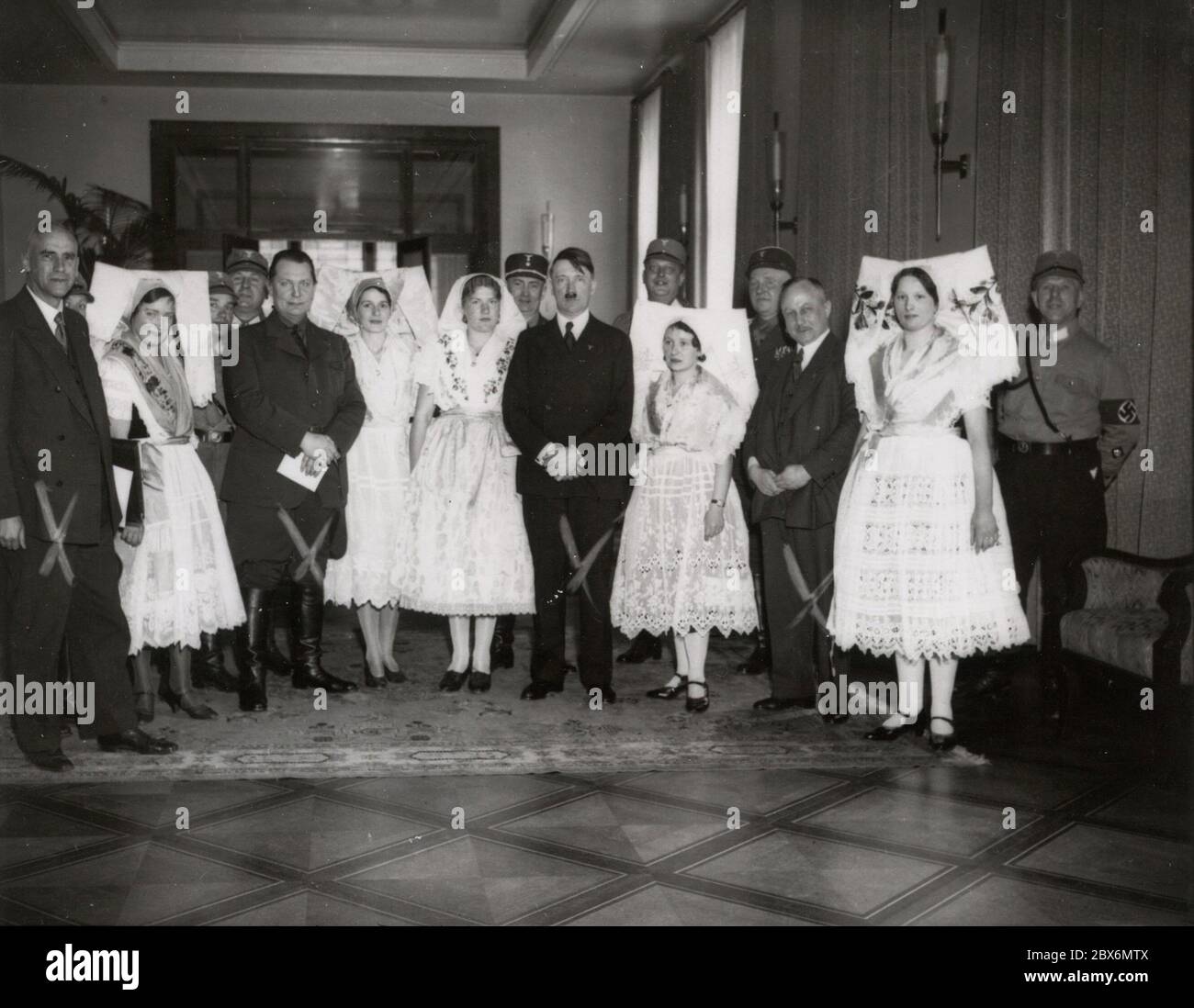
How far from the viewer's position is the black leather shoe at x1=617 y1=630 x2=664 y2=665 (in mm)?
5262

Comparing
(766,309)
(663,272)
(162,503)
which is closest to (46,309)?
(162,503)

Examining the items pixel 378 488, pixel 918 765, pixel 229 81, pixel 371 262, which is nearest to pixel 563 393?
pixel 378 488

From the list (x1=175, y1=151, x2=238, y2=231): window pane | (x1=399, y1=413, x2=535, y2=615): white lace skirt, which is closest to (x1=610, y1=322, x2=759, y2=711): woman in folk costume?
(x1=399, y1=413, x2=535, y2=615): white lace skirt

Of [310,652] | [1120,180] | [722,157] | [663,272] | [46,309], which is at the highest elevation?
[722,157]

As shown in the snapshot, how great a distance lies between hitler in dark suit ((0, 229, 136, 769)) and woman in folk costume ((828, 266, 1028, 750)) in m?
2.39

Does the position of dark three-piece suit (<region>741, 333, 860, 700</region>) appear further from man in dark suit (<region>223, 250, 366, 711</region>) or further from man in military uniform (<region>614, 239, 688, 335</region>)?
man in dark suit (<region>223, 250, 366, 711</region>)

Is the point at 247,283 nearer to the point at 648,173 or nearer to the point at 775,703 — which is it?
the point at 775,703

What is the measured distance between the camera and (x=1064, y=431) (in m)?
4.35

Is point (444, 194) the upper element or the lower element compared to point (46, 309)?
upper

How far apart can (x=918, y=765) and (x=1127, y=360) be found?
1.86 meters

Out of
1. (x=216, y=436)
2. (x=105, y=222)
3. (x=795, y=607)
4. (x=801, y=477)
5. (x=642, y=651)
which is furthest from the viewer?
(x=105, y=222)

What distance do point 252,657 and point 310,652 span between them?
1.11ft

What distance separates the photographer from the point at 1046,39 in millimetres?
4641

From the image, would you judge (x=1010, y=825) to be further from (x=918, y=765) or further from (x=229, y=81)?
(x=229, y=81)
